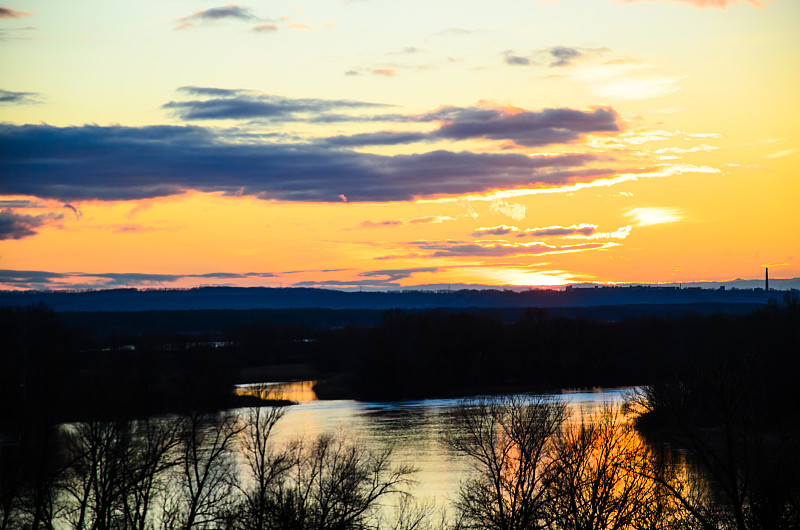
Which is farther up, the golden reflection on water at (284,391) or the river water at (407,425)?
the golden reflection on water at (284,391)

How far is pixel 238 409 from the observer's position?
6081 centimetres

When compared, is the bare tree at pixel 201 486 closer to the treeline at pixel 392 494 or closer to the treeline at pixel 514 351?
the treeline at pixel 392 494

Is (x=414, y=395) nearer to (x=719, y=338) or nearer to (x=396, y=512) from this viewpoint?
(x=719, y=338)

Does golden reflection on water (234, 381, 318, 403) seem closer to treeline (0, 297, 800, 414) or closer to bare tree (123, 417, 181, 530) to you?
treeline (0, 297, 800, 414)

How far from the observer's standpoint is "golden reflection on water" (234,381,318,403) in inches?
2790

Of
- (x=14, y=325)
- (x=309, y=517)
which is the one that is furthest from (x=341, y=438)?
(x=14, y=325)

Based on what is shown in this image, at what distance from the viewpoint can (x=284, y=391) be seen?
256 ft

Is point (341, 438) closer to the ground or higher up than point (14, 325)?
closer to the ground

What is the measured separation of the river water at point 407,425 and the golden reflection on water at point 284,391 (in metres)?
0.09

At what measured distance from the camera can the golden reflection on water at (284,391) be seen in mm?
70875

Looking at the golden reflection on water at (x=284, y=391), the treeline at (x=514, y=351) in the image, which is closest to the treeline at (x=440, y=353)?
the treeline at (x=514, y=351)

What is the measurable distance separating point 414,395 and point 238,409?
23455 mm

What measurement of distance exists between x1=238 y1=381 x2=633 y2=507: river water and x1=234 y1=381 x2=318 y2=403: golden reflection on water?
0.09m

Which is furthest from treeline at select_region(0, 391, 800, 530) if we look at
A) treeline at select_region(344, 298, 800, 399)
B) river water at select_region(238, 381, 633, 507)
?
treeline at select_region(344, 298, 800, 399)
